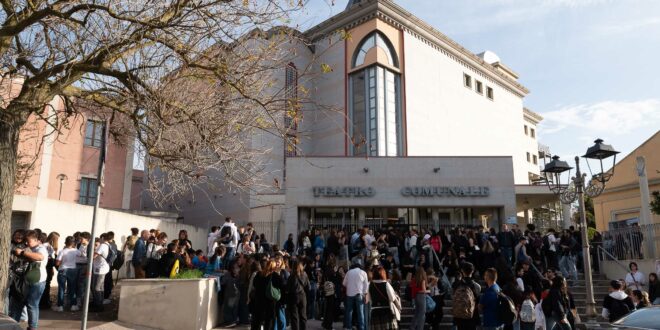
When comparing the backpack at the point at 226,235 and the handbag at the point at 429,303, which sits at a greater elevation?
the backpack at the point at 226,235

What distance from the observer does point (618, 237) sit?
61.4ft

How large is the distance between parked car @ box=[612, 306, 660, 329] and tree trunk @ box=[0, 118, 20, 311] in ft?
27.7

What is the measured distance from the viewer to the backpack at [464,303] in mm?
9531

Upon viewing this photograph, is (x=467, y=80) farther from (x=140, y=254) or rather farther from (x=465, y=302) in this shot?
(x=465, y=302)

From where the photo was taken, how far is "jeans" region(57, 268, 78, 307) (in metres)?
11.5

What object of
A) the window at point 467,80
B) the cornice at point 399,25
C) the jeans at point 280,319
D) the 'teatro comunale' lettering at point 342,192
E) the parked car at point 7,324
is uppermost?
the cornice at point 399,25

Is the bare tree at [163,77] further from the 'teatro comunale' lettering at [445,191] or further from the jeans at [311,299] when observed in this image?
the 'teatro comunale' lettering at [445,191]

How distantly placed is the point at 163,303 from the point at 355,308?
13.6ft


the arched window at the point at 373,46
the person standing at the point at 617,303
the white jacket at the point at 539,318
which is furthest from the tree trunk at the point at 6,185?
the arched window at the point at 373,46

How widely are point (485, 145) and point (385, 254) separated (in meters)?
29.2

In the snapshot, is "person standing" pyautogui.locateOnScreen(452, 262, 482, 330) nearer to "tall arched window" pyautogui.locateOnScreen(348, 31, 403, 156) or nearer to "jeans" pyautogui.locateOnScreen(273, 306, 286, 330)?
"jeans" pyautogui.locateOnScreen(273, 306, 286, 330)

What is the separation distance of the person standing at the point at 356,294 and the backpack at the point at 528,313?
323 centimetres

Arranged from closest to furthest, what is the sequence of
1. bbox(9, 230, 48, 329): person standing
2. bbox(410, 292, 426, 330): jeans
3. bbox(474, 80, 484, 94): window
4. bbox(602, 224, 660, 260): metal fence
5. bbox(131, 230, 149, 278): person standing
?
bbox(9, 230, 48, 329): person standing → bbox(410, 292, 426, 330): jeans → bbox(131, 230, 149, 278): person standing → bbox(602, 224, 660, 260): metal fence → bbox(474, 80, 484, 94): window

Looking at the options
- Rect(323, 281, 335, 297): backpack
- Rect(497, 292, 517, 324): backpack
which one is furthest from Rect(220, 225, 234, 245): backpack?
Rect(497, 292, 517, 324): backpack
